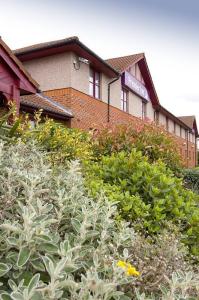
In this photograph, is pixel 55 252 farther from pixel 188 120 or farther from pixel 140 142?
pixel 188 120

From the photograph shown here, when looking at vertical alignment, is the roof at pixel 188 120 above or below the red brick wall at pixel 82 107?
above

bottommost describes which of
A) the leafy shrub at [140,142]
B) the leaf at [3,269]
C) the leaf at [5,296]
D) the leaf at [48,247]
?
the leaf at [5,296]

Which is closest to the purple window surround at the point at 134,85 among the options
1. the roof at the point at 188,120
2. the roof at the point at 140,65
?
the roof at the point at 140,65

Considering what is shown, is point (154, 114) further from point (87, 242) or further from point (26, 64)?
point (87, 242)

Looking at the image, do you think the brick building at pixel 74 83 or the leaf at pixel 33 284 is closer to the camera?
the leaf at pixel 33 284

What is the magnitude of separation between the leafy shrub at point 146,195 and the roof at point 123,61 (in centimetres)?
1848

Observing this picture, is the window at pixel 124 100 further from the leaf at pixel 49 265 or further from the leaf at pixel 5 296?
the leaf at pixel 5 296

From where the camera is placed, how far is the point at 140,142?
9672mm

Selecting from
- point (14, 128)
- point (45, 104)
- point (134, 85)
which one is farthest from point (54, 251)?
point (134, 85)

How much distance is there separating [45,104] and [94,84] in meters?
3.96

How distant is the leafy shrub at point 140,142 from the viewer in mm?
9273

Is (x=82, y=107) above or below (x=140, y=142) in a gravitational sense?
above

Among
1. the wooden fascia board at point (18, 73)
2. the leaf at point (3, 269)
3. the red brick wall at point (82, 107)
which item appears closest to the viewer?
the leaf at point (3, 269)

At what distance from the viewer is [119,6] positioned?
10.7 feet
